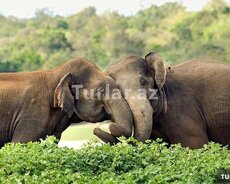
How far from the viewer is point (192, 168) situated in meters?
7.71

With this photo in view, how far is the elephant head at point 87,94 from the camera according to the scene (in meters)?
10.4

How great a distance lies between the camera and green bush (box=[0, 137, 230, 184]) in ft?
24.0

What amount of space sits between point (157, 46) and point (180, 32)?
20.2 feet

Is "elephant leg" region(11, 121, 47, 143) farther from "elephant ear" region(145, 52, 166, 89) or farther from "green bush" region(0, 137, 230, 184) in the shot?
"green bush" region(0, 137, 230, 184)

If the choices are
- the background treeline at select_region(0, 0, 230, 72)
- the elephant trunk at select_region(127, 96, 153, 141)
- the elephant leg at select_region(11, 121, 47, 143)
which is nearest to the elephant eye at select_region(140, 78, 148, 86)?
the elephant trunk at select_region(127, 96, 153, 141)

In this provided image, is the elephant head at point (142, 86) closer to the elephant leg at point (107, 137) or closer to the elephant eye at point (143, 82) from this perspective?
the elephant eye at point (143, 82)

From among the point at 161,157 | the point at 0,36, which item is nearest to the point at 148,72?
the point at 161,157

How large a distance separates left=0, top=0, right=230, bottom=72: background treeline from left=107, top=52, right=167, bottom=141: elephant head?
94.5 feet

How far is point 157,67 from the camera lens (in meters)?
10.6

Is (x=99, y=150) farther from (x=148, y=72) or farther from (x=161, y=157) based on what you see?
(x=148, y=72)

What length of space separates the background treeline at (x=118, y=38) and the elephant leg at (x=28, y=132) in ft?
96.4

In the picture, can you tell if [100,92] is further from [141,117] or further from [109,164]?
[109,164]

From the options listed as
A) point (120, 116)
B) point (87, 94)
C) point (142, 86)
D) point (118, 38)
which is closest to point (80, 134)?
point (87, 94)

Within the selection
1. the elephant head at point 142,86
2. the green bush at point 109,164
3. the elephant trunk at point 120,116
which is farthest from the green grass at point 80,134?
the green bush at point 109,164
